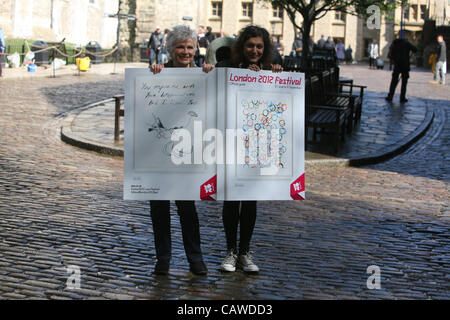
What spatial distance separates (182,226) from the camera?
5.07 meters

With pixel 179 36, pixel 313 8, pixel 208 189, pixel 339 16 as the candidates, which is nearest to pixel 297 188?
pixel 208 189

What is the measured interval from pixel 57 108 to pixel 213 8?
49.3 meters

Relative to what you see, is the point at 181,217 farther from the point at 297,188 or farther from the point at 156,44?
the point at 156,44

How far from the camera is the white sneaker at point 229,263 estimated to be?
514 cm

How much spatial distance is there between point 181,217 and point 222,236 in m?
1.25

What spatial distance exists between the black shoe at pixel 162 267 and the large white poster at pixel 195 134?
50 cm

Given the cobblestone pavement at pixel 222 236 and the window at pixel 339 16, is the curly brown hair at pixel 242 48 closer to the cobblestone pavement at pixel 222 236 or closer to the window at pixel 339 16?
the cobblestone pavement at pixel 222 236

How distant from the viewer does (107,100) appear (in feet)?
57.9

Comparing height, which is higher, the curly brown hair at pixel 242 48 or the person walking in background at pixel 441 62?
the person walking in background at pixel 441 62

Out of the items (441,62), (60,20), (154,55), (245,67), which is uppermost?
(60,20)

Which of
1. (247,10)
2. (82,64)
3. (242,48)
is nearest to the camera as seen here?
(242,48)

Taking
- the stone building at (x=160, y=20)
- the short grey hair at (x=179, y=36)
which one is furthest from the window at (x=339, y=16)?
the short grey hair at (x=179, y=36)
